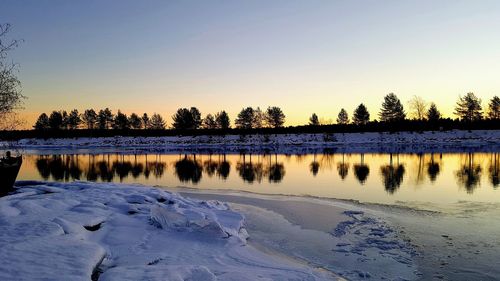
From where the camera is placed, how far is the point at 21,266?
6199 mm

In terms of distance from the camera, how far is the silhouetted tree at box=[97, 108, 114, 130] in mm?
130875

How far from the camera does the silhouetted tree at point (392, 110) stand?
333 feet

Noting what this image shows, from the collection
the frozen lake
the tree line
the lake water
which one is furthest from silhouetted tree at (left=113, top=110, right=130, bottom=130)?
the frozen lake

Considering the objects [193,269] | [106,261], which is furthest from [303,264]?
[106,261]

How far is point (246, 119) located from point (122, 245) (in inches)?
4585

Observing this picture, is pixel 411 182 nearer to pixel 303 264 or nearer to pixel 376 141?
pixel 303 264

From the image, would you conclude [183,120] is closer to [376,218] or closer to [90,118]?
[90,118]

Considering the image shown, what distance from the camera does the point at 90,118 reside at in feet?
440

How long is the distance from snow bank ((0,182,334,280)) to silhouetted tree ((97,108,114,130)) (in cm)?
12411

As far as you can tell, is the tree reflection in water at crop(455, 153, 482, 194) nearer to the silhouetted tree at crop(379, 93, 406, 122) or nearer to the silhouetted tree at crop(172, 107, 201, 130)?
the silhouetted tree at crop(379, 93, 406, 122)

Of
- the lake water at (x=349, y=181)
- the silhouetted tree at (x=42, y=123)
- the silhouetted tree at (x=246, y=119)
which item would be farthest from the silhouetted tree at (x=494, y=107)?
the silhouetted tree at (x=42, y=123)

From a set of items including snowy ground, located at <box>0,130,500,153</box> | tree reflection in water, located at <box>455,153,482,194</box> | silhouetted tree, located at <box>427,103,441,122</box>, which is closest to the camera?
tree reflection in water, located at <box>455,153,482,194</box>

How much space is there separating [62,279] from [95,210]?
527 centimetres

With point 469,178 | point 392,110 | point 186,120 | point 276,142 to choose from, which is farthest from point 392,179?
point 186,120
